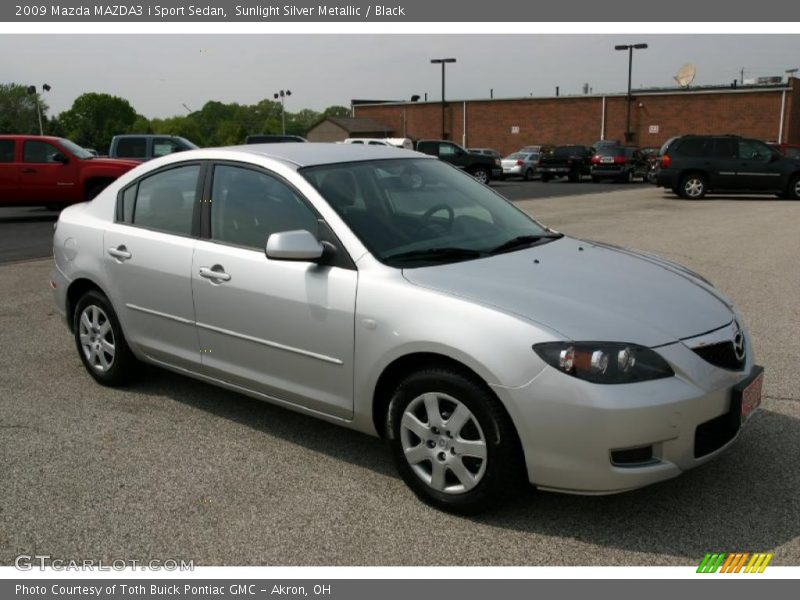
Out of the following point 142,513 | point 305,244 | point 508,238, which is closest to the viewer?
point 142,513

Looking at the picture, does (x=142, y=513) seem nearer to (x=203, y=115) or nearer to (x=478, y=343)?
(x=478, y=343)

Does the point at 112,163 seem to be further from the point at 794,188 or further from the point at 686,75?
the point at 686,75

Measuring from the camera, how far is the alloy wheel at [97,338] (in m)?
5.21

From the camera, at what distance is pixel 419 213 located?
430 centimetres

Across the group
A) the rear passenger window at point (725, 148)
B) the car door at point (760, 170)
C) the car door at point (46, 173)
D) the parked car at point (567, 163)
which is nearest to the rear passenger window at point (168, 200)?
the car door at point (46, 173)

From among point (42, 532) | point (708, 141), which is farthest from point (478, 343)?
point (708, 141)

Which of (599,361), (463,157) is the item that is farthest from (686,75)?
(599,361)

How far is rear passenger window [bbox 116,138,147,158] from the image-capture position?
1969 centimetres

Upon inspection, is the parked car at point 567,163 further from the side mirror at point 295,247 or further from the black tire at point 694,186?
the side mirror at point 295,247

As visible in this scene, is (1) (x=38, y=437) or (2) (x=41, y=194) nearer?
(1) (x=38, y=437)

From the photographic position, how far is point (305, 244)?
3.77m

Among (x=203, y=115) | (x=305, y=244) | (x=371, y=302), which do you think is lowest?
(x=371, y=302)

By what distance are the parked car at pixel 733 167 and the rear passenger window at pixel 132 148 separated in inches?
576

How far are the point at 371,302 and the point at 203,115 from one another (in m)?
142
